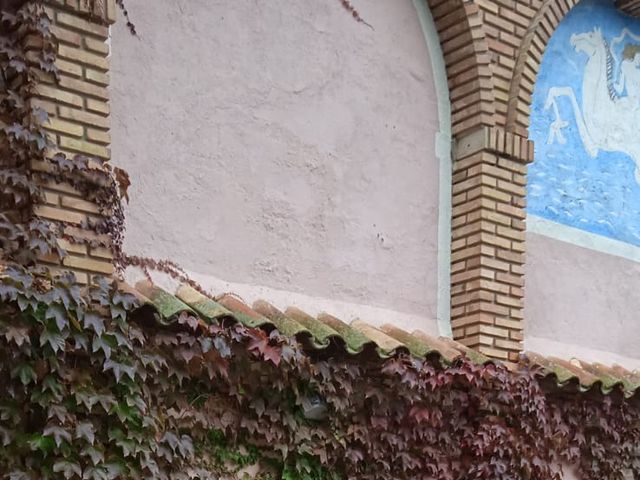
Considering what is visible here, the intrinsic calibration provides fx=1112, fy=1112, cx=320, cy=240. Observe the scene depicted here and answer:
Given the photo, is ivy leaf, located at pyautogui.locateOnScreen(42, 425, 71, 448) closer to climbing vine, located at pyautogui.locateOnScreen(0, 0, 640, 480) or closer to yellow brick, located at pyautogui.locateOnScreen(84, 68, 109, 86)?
climbing vine, located at pyautogui.locateOnScreen(0, 0, 640, 480)

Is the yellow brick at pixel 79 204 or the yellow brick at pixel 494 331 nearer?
the yellow brick at pixel 79 204

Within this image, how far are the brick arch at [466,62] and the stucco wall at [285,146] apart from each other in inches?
6.4

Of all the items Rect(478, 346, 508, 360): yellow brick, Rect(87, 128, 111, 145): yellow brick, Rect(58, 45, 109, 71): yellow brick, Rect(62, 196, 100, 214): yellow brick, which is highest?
Rect(58, 45, 109, 71): yellow brick

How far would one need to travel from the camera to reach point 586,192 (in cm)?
882

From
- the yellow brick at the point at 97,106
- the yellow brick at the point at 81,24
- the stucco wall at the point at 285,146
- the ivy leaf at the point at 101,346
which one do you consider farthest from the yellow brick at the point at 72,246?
the yellow brick at the point at 81,24

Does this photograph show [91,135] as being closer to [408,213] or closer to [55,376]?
[55,376]

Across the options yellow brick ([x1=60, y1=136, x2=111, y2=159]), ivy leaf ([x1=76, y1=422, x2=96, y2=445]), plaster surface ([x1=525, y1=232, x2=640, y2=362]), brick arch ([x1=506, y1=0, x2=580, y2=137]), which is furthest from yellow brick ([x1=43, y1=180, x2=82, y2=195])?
plaster surface ([x1=525, y1=232, x2=640, y2=362])

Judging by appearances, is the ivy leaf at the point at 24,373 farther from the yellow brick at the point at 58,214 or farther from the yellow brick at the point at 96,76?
the yellow brick at the point at 96,76

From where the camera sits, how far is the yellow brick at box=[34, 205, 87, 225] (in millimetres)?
5402

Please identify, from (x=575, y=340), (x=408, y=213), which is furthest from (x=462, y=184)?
(x=575, y=340)

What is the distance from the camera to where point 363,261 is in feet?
23.8

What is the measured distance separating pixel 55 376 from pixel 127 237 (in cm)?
112

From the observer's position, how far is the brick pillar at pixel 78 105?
5480 mm

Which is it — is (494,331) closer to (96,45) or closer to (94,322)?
(94,322)
